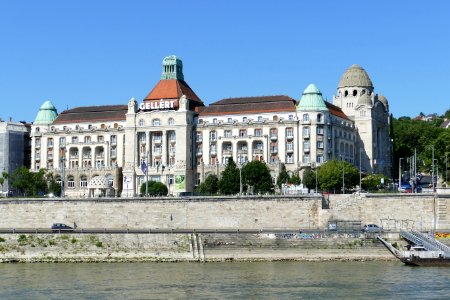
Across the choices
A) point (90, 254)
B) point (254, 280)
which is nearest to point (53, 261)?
point (90, 254)

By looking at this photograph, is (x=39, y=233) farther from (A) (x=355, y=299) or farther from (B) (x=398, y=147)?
(B) (x=398, y=147)

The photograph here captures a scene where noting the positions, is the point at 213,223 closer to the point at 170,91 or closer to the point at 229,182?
the point at 229,182

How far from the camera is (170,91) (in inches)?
6058

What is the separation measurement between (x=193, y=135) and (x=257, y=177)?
23.4 m

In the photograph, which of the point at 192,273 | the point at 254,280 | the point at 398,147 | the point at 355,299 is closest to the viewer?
the point at 355,299

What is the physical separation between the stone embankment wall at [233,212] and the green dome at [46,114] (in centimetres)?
4618

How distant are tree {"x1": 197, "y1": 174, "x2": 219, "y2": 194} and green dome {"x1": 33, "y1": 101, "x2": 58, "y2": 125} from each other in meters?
38.7

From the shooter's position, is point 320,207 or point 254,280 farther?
point 320,207

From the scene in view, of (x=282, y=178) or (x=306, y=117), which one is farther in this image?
(x=306, y=117)

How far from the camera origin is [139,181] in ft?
490

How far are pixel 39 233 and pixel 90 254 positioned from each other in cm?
704

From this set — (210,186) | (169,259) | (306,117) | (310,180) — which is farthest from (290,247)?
(306,117)

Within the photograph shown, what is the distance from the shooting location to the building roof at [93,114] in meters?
157

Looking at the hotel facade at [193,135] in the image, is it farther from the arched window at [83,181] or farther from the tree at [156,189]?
the tree at [156,189]
